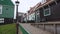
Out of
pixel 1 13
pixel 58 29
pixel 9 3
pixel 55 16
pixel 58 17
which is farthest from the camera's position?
pixel 9 3

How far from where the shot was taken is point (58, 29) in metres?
9.55

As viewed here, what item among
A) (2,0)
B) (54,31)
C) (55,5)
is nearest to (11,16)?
(2,0)

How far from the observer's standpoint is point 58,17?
16562mm

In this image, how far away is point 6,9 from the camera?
36688mm

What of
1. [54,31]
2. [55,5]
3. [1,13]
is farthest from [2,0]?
[54,31]

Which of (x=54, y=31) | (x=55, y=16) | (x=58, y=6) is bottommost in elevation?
(x=54, y=31)

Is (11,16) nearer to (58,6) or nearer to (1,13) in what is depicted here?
(1,13)

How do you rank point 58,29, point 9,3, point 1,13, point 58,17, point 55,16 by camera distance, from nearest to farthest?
point 58,29 → point 58,17 → point 55,16 → point 1,13 → point 9,3

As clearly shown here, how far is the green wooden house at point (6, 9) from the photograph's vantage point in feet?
117

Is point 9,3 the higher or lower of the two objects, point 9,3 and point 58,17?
the higher

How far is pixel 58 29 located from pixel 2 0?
95.5 ft

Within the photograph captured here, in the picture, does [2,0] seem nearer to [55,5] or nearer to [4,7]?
[4,7]

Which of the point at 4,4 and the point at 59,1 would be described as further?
the point at 4,4

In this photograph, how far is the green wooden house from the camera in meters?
35.8
